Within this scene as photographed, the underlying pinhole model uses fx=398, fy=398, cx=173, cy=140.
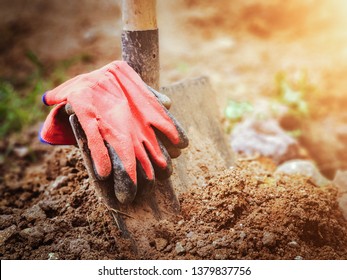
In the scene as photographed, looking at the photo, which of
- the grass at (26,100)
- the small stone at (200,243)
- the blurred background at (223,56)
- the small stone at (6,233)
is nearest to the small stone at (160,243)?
the small stone at (200,243)

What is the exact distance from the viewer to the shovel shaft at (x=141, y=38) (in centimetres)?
190

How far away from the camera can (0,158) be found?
3045 mm

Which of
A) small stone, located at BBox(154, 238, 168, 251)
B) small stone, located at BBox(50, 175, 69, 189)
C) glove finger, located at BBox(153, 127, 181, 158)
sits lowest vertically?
small stone, located at BBox(154, 238, 168, 251)

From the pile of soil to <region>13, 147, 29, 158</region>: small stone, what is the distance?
3.10 feet

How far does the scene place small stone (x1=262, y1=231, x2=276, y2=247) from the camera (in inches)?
67.1

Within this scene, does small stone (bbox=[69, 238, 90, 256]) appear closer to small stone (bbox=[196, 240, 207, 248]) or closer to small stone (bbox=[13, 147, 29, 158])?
small stone (bbox=[196, 240, 207, 248])

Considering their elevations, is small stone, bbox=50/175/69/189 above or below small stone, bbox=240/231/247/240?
above

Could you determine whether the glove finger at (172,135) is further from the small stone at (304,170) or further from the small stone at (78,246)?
the small stone at (304,170)

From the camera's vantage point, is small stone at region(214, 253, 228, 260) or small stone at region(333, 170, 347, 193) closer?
small stone at region(214, 253, 228, 260)

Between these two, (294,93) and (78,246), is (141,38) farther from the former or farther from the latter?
(294,93)

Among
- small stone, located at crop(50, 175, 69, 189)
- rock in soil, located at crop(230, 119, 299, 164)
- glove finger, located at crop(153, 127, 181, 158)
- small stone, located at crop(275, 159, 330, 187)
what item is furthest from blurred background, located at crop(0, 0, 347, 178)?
glove finger, located at crop(153, 127, 181, 158)

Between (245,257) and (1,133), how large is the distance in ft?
8.05

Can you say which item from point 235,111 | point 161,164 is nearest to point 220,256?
point 161,164
